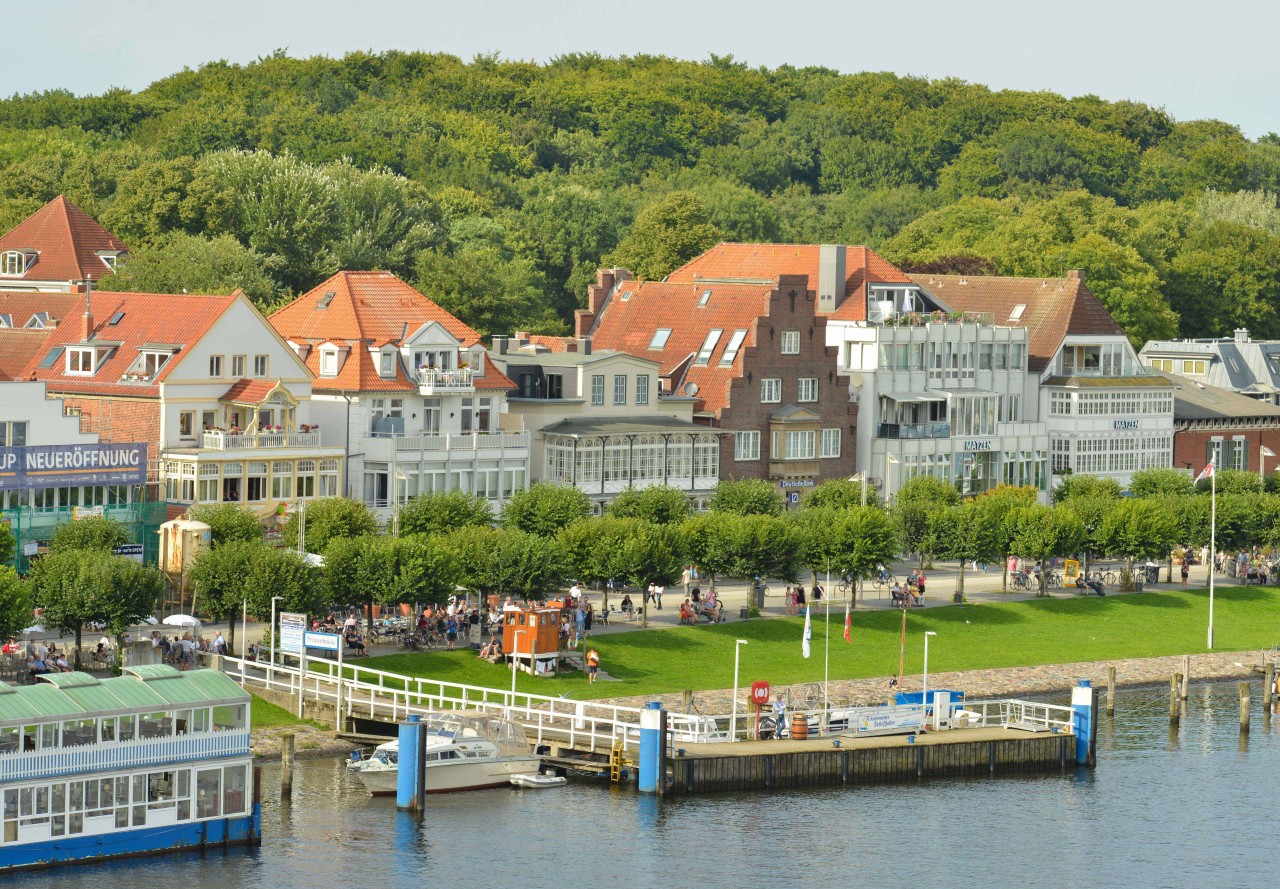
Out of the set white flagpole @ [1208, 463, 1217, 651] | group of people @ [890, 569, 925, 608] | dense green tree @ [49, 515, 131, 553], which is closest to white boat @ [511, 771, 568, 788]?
dense green tree @ [49, 515, 131, 553]

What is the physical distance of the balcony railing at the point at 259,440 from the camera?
369 feet

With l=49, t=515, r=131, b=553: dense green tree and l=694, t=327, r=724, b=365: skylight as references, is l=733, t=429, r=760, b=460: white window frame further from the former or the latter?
l=49, t=515, r=131, b=553: dense green tree

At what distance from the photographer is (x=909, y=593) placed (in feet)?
380

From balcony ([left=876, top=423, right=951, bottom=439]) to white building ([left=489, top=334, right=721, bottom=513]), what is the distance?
1297 centimetres

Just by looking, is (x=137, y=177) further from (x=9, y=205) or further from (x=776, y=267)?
(x=776, y=267)

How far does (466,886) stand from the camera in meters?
73.9

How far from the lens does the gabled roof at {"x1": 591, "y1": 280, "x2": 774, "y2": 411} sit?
13462 centimetres

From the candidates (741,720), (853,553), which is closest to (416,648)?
(741,720)

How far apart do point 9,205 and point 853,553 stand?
7717 cm

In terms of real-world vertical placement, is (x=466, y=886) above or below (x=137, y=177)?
below

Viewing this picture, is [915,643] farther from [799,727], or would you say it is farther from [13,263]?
[13,263]

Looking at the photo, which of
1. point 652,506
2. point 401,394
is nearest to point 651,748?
point 652,506

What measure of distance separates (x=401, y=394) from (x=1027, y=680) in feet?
105

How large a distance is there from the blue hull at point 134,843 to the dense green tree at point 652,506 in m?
43.9
